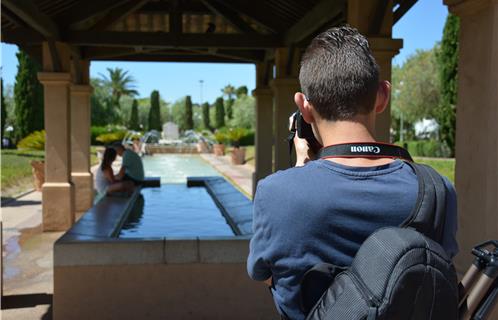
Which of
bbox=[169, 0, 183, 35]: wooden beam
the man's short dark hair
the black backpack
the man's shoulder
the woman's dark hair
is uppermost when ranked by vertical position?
bbox=[169, 0, 183, 35]: wooden beam

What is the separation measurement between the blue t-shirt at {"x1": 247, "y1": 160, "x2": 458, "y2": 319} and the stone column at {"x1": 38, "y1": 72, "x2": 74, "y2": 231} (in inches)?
332

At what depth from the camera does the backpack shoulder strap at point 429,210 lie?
4.06 feet

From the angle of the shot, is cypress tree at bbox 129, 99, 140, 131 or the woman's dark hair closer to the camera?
the woman's dark hair

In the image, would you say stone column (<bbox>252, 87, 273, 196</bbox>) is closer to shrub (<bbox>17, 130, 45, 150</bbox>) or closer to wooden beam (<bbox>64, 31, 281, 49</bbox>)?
wooden beam (<bbox>64, 31, 281, 49</bbox>)

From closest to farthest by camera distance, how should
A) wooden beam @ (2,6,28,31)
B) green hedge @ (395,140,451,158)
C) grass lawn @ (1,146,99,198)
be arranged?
wooden beam @ (2,6,28,31) < grass lawn @ (1,146,99,198) < green hedge @ (395,140,451,158)

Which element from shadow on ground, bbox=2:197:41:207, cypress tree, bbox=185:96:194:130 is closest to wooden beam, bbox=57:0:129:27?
shadow on ground, bbox=2:197:41:207

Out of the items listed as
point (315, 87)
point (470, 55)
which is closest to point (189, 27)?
point (470, 55)

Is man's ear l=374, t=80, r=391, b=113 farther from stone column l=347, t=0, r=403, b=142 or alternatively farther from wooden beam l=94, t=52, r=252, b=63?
wooden beam l=94, t=52, r=252, b=63

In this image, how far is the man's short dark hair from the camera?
1309mm

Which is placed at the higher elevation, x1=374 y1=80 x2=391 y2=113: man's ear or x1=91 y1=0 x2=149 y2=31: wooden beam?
x1=91 y1=0 x2=149 y2=31: wooden beam

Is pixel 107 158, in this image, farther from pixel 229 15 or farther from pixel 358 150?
pixel 358 150

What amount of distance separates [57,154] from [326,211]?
8665 millimetres

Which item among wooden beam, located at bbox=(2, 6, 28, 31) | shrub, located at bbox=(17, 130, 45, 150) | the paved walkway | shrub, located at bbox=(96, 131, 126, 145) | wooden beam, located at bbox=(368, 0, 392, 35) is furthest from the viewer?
shrub, located at bbox=(96, 131, 126, 145)

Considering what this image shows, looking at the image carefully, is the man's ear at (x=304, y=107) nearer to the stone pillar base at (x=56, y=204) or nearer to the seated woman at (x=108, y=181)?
the seated woman at (x=108, y=181)
